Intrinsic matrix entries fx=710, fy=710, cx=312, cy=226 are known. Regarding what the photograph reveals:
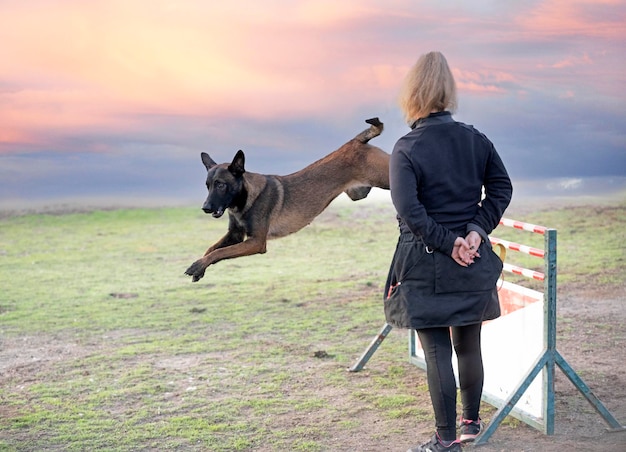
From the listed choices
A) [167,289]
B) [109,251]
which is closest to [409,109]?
[167,289]

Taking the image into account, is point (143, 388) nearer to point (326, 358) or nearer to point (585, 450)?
point (326, 358)

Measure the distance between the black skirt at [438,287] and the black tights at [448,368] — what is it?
0.17 meters

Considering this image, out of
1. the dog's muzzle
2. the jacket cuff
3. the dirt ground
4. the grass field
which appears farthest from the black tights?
the dog's muzzle

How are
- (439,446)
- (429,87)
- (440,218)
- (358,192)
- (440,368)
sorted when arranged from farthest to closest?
1. (358,192)
2. (439,446)
3. (440,368)
4. (440,218)
5. (429,87)

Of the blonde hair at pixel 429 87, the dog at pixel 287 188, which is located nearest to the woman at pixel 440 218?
the blonde hair at pixel 429 87

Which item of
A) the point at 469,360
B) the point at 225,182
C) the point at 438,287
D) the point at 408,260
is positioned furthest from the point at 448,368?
the point at 225,182

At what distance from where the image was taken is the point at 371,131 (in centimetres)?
481

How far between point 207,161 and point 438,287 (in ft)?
6.06

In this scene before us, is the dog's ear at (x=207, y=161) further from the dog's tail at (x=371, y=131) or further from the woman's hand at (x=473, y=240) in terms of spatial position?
the woman's hand at (x=473, y=240)

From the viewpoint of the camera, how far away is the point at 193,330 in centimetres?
903

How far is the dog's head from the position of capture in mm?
4406

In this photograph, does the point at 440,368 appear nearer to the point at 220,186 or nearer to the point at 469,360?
the point at 469,360

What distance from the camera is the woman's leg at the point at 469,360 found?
3979 millimetres

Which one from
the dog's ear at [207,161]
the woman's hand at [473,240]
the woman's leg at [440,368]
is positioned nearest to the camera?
the woman's hand at [473,240]
